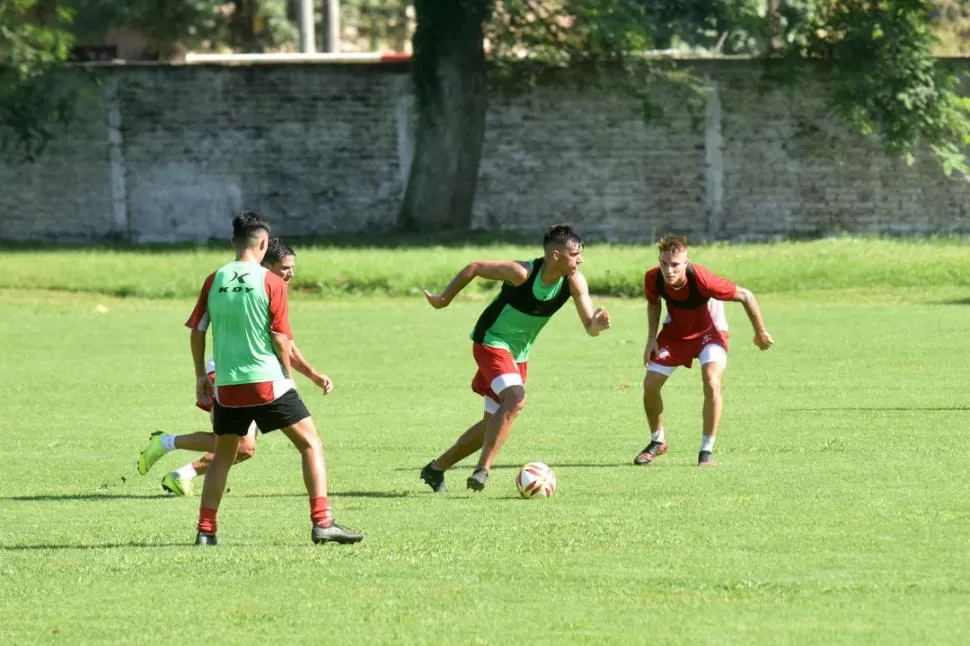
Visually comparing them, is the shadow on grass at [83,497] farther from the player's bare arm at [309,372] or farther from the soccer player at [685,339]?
the soccer player at [685,339]

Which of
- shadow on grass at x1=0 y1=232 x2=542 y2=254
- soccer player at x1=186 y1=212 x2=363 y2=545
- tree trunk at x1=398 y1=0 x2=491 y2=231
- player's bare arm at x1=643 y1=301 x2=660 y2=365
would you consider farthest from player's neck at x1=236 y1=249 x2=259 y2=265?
tree trunk at x1=398 y1=0 x2=491 y2=231

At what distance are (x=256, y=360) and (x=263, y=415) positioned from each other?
0.98ft

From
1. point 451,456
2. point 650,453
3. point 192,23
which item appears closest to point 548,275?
point 451,456

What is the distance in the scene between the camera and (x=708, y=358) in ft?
45.1

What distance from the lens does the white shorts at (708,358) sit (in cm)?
1376

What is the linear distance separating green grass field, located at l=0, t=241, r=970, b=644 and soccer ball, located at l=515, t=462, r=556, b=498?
Result: 12 cm

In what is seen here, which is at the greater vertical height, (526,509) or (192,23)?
(192,23)

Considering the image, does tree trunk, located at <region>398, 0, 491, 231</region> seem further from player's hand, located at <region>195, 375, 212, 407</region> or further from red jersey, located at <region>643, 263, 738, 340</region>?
player's hand, located at <region>195, 375, 212, 407</region>

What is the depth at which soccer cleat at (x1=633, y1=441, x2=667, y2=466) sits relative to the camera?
531 inches

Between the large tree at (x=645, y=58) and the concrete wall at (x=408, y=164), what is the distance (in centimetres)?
77

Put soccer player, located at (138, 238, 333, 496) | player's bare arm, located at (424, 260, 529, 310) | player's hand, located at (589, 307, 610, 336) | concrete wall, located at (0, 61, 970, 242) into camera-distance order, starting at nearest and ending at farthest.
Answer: player's hand, located at (589, 307, 610, 336)
player's bare arm, located at (424, 260, 529, 310)
soccer player, located at (138, 238, 333, 496)
concrete wall, located at (0, 61, 970, 242)

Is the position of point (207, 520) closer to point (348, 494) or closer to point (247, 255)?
point (247, 255)

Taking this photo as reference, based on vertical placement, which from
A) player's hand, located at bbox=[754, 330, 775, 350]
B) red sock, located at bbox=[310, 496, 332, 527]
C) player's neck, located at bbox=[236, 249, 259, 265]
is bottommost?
red sock, located at bbox=[310, 496, 332, 527]

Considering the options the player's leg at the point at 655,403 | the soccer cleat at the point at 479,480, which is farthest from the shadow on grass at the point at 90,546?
the player's leg at the point at 655,403
